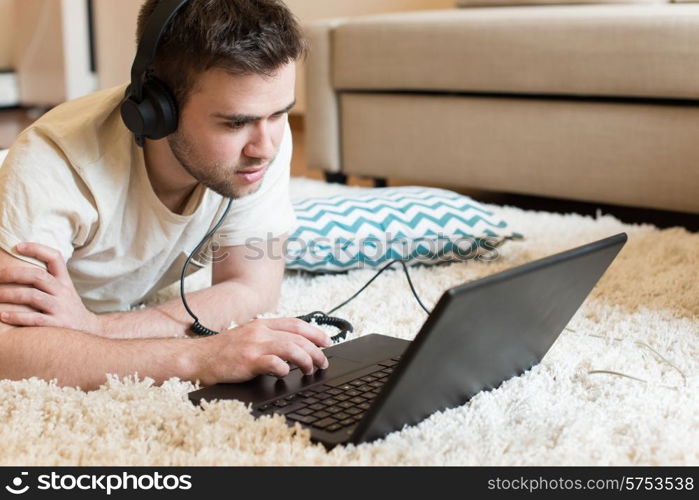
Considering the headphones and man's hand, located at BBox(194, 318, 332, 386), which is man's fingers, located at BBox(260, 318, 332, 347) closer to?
man's hand, located at BBox(194, 318, 332, 386)

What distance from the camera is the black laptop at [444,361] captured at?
737 millimetres

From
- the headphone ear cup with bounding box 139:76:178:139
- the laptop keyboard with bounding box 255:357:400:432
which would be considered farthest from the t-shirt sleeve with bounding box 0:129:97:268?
the laptop keyboard with bounding box 255:357:400:432

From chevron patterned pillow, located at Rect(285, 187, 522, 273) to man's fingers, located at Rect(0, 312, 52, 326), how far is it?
0.60 m

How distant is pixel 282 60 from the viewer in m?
1.02

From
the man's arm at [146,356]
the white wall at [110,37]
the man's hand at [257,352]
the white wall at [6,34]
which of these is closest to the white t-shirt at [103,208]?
the man's arm at [146,356]

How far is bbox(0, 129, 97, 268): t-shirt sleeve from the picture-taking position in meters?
0.99

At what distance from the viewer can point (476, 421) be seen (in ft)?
2.91

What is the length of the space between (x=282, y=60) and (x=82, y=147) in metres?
0.26

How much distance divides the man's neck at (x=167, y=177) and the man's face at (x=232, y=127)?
0.02 metres

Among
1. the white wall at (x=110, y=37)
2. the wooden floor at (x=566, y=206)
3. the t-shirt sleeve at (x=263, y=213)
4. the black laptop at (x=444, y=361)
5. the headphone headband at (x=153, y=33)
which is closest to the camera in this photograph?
the black laptop at (x=444, y=361)

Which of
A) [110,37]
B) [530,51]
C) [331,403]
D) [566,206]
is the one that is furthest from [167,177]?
[110,37]

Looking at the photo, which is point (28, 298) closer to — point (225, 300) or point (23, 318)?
point (23, 318)

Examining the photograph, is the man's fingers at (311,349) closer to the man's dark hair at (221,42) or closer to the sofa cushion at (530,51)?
the man's dark hair at (221,42)

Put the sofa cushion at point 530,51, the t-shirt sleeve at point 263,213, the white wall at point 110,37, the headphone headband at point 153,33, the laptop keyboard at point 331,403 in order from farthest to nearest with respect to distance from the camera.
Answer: the white wall at point 110,37
the sofa cushion at point 530,51
the t-shirt sleeve at point 263,213
the headphone headband at point 153,33
the laptop keyboard at point 331,403
